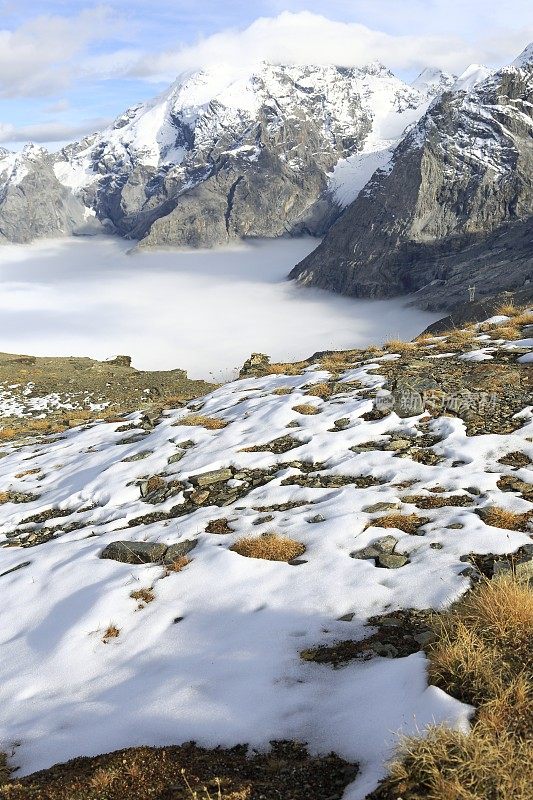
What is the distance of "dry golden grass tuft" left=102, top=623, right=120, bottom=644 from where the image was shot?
26.7 feet

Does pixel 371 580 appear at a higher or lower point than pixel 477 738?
lower

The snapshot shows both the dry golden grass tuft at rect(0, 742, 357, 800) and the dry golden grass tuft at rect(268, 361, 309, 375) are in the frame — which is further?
the dry golden grass tuft at rect(268, 361, 309, 375)

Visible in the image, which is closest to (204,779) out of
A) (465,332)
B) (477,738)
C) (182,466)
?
(477,738)

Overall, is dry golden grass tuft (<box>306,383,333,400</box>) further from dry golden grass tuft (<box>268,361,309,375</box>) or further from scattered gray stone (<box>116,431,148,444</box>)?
scattered gray stone (<box>116,431,148,444</box>)

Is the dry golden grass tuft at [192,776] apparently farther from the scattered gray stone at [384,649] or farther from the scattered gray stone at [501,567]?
the scattered gray stone at [501,567]

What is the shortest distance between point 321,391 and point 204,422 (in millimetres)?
3616

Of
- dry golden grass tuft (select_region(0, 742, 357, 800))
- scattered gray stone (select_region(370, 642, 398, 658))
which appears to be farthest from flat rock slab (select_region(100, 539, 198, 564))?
dry golden grass tuft (select_region(0, 742, 357, 800))

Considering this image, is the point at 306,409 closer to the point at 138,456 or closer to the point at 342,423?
the point at 342,423

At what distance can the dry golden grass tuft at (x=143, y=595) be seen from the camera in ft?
29.1

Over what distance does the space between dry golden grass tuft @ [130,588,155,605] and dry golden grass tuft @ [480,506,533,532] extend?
541 centimetres

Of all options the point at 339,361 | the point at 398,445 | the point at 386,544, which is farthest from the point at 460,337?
the point at 386,544

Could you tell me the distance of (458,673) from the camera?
551 cm

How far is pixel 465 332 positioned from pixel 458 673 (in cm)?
1923

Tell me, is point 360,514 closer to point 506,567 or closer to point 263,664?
point 506,567
